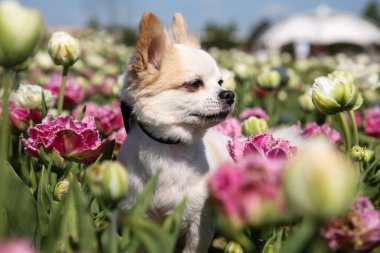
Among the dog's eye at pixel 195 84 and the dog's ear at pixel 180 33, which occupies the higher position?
the dog's ear at pixel 180 33

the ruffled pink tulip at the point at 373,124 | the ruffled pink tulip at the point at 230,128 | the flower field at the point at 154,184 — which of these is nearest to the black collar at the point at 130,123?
the flower field at the point at 154,184

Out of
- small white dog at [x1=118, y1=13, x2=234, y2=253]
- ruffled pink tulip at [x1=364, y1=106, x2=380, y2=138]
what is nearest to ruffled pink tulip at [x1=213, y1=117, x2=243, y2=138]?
small white dog at [x1=118, y1=13, x2=234, y2=253]

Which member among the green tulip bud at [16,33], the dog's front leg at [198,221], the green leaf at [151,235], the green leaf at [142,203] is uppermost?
the green tulip bud at [16,33]

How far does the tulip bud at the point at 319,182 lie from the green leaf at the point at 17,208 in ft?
2.26

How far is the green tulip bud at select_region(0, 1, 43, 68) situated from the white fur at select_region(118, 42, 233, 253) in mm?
710

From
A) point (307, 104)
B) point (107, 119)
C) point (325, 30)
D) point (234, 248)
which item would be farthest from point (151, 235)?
point (325, 30)

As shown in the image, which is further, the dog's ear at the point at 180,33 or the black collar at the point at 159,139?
the dog's ear at the point at 180,33

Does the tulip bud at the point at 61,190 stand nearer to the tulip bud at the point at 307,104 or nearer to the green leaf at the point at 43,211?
the green leaf at the point at 43,211

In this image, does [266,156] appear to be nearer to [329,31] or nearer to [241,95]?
[241,95]

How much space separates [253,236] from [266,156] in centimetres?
Result: 28

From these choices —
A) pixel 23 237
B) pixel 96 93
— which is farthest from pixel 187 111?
pixel 96 93

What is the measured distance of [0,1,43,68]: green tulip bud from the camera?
2.63ft

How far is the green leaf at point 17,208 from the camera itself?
1.10 meters

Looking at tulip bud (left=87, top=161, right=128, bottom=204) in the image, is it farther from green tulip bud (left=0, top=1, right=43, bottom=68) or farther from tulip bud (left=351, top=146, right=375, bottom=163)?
tulip bud (left=351, top=146, right=375, bottom=163)
